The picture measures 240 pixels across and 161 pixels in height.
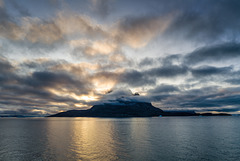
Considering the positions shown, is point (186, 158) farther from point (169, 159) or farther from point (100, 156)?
point (100, 156)

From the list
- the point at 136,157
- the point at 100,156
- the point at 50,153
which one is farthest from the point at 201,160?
the point at 50,153

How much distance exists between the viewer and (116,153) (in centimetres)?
4919

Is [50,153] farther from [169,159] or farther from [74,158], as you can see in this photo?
[169,159]

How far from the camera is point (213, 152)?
1983 inches

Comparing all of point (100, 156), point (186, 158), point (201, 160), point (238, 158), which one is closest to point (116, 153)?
point (100, 156)

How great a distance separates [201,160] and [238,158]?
12.1m

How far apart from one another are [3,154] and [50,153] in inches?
598

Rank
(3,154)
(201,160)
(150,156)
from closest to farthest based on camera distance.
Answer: (201,160) < (150,156) < (3,154)

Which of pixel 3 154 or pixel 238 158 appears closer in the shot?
pixel 238 158

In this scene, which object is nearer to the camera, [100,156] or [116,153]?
[100,156]

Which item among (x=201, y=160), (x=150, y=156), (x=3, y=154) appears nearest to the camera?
(x=201, y=160)

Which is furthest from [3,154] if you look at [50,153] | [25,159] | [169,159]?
[169,159]

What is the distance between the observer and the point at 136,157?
146ft

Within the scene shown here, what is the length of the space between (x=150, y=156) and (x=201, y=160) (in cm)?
1394
